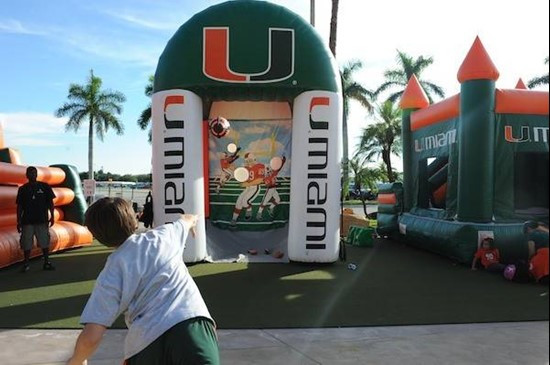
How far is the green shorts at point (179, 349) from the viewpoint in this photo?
2135mm

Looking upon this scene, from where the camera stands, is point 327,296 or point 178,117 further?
point 178,117

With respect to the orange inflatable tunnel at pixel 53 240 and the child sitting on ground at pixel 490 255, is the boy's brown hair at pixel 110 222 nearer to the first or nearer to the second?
the orange inflatable tunnel at pixel 53 240

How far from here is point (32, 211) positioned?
27.0ft

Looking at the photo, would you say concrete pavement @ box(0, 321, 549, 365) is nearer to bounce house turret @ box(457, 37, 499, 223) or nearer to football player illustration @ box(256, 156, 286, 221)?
bounce house turret @ box(457, 37, 499, 223)

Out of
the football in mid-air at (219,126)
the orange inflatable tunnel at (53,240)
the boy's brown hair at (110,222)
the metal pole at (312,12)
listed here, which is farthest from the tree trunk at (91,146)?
the boy's brown hair at (110,222)

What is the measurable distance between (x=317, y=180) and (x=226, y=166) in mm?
2376

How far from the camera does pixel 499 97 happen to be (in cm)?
865

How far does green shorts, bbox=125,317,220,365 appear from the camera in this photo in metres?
2.13

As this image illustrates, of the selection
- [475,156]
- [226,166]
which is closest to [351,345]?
[475,156]

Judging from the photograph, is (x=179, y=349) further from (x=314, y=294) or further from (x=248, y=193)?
(x=248, y=193)

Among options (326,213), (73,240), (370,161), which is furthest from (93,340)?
(370,161)

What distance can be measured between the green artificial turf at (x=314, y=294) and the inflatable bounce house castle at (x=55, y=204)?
0.43 meters

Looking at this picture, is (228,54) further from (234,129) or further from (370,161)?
(370,161)

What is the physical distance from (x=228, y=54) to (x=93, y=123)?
30111 mm
